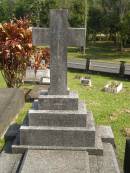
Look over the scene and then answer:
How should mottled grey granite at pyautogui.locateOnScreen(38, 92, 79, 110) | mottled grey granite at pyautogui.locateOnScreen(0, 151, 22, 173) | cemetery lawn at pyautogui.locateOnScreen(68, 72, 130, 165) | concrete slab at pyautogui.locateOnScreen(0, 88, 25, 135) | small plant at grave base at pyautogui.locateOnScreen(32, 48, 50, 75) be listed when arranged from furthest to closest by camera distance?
small plant at grave base at pyautogui.locateOnScreen(32, 48, 50, 75) → cemetery lawn at pyautogui.locateOnScreen(68, 72, 130, 165) → concrete slab at pyautogui.locateOnScreen(0, 88, 25, 135) → mottled grey granite at pyautogui.locateOnScreen(38, 92, 79, 110) → mottled grey granite at pyautogui.locateOnScreen(0, 151, 22, 173)

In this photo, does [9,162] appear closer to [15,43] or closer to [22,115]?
[22,115]

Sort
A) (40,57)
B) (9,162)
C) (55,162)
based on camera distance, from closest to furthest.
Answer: (55,162) → (9,162) → (40,57)

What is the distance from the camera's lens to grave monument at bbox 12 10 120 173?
6.68 meters

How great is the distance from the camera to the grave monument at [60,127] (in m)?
6.68

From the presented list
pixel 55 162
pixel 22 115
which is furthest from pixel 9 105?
pixel 55 162

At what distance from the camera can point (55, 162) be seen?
6.43m

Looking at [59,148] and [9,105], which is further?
[9,105]

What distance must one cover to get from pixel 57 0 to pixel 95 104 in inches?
1244

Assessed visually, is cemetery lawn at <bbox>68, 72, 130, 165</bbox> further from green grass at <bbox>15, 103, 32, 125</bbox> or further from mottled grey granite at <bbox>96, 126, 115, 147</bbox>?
green grass at <bbox>15, 103, 32, 125</bbox>

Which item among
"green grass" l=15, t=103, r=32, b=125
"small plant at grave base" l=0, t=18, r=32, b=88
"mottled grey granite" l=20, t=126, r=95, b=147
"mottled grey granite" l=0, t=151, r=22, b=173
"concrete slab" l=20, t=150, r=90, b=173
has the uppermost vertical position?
"small plant at grave base" l=0, t=18, r=32, b=88

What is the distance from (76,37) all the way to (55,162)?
2.50 m

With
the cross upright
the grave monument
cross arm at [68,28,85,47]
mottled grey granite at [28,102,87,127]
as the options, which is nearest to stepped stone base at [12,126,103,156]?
the grave monument

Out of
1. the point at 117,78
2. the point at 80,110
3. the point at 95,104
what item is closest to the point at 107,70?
the point at 117,78

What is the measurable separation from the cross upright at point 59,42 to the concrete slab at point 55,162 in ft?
4.12
